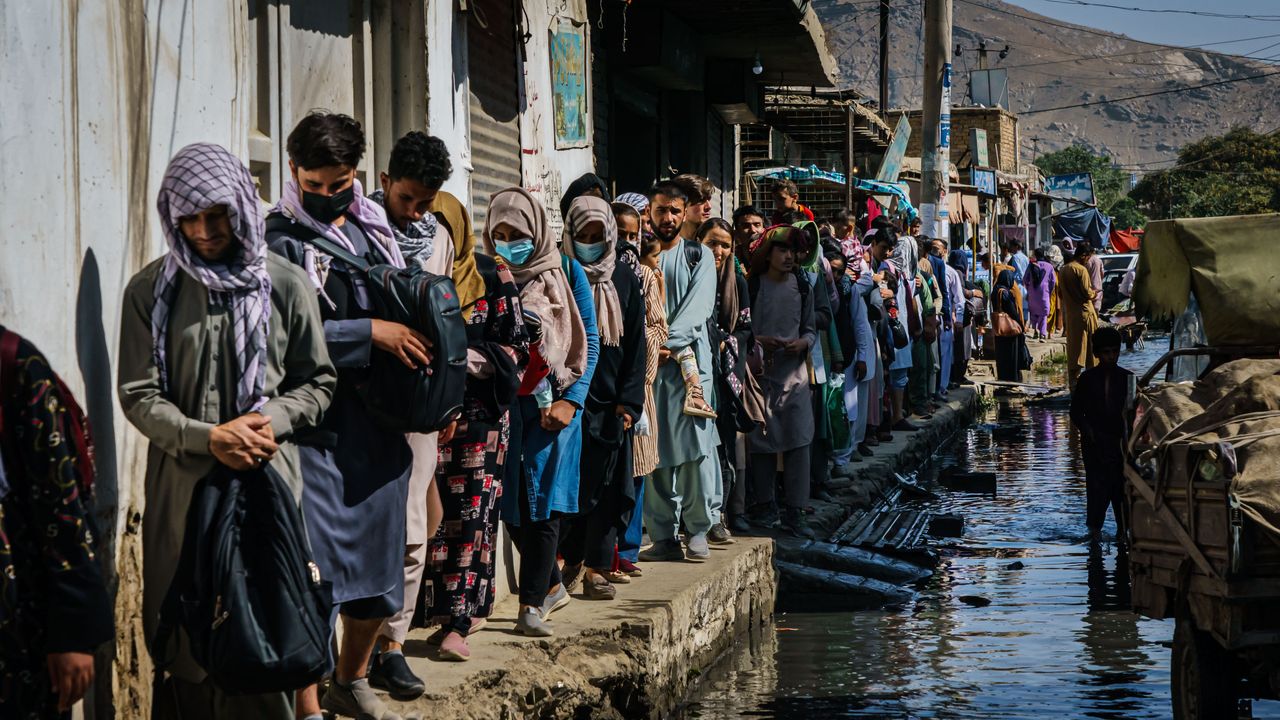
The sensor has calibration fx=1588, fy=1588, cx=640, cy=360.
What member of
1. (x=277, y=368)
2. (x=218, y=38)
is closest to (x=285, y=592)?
(x=277, y=368)

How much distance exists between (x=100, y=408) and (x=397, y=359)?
860 millimetres

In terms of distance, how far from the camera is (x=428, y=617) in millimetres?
5863

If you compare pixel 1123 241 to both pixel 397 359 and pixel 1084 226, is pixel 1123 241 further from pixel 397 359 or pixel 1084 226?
pixel 397 359

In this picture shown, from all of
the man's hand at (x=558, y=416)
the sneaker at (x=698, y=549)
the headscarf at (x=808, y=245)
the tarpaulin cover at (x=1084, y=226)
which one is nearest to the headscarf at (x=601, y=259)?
the man's hand at (x=558, y=416)

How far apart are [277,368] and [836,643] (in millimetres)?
4627

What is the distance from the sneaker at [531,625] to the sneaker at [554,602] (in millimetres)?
173

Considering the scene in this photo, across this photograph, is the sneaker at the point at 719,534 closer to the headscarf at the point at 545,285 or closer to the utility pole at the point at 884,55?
the headscarf at the point at 545,285

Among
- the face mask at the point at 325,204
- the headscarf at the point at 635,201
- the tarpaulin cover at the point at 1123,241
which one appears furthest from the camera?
the tarpaulin cover at the point at 1123,241

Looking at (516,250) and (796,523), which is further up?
(516,250)

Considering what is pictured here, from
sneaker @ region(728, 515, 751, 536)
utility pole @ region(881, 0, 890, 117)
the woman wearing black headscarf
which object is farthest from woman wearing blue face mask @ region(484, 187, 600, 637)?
utility pole @ region(881, 0, 890, 117)

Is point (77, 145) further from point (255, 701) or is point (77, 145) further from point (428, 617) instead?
point (428, 617)

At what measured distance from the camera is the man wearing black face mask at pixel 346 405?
449 cm

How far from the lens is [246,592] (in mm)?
3791

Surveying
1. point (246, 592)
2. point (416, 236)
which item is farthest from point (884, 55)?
point (246, 592)
